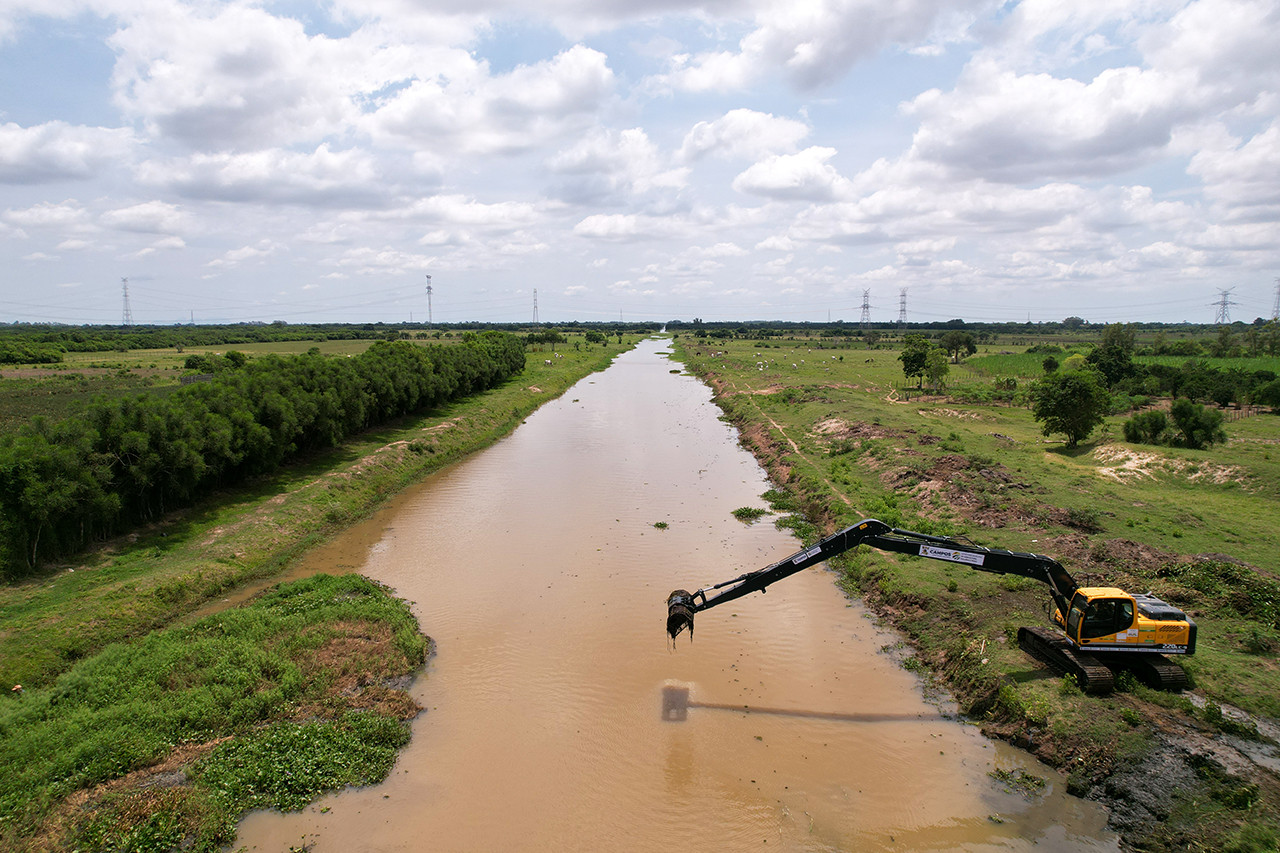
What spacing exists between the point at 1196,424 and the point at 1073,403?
5.28 metres

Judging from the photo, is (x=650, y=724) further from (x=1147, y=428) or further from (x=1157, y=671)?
(x=1147, y=428)

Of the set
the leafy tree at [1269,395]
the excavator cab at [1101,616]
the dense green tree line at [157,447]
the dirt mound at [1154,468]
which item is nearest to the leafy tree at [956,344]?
the leafy tree at [1269,395]

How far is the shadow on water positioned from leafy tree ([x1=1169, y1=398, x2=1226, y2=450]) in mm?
27789

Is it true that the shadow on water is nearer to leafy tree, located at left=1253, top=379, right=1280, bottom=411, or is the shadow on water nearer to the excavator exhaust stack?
the excavator exhaust stack

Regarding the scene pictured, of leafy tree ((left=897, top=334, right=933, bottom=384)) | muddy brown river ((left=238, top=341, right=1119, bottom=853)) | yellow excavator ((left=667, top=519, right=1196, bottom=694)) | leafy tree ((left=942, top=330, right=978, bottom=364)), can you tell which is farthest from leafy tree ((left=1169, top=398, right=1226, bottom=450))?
leafy tree ((left=942, top=330, right=978, bottom=364))

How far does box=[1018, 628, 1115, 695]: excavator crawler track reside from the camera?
12.0 metres

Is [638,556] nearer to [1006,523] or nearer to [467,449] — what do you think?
[1006,523]

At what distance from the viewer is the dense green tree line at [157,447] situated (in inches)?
682

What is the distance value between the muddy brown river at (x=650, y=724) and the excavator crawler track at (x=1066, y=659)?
6.43ft

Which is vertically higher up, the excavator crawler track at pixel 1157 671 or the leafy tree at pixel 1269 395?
the leafy tree at pixel 1269 395

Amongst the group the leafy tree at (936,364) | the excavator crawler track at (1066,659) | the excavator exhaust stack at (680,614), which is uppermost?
the leafy tree at (936,364)

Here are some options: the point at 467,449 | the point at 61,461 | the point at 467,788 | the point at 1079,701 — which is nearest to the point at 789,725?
the point at 1079,701

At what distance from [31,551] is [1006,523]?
1135 inches

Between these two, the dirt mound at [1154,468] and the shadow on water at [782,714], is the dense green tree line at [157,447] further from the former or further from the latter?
the dirt mound at [1154,468]
